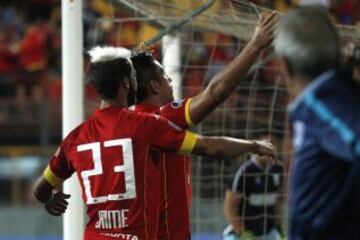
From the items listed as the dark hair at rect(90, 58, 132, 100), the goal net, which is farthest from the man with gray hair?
the goal net

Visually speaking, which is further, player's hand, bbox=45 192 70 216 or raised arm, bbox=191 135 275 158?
player's hand, bbox=45 192 70 216

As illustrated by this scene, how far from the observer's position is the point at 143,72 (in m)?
4.84

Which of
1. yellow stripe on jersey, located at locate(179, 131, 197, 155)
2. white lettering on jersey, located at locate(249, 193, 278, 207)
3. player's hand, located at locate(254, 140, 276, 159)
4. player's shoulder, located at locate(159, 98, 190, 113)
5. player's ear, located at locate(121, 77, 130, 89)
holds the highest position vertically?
player's ear, located at locate(121, 77, 130, 89)

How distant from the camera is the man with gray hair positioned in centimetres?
293

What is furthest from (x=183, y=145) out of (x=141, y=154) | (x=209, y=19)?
(x=209, y=19)

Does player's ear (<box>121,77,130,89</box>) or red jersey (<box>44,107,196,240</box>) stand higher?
player's ear (<box>121,77,130,89</box>)

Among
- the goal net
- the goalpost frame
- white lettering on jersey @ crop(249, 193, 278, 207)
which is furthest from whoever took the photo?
white lettering on jersey @ crop(249, 193, 278, 207)

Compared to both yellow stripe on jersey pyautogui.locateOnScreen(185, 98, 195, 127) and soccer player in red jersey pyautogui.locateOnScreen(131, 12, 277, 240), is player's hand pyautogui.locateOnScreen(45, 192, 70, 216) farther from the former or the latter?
yellow stripe on jersey pyautogui.locateOnScreen(185, 98, 195, 127)

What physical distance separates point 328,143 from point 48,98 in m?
10.5

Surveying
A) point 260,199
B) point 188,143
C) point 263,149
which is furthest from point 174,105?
point 260,199

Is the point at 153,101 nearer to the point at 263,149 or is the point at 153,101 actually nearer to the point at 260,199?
the point at 263,149

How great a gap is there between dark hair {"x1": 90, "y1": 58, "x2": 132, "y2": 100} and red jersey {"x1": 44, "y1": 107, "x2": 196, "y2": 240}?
3.3 inches

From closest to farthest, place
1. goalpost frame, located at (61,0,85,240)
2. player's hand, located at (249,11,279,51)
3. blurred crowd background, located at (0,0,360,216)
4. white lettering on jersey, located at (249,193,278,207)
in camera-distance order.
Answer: player's hand, located at (249,11,279,51), goalpost frame, located at (61,0,85,240), white lettering on jersey, located at (249,193,278,207), blurred crowd background, located at (0,0,360,216)

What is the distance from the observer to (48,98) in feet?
43.2
